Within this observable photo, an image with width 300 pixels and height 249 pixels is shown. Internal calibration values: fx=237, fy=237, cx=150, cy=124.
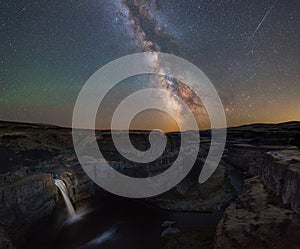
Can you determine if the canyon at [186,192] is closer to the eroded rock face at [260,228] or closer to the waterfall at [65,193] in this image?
the eroded rock face at [260,228]

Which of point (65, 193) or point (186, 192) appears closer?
point (65, 193)

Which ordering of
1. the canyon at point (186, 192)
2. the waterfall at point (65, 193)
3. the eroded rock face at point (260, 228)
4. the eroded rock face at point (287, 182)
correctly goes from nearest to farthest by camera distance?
the eroded rock face at point (260, 228) → the canyon at point (186, 192) → the eroded rock face at point (287, 182) → the waterfall at point (65, 193)

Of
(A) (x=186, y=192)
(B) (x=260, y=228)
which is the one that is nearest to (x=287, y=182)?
(B) (x=260, y=228)

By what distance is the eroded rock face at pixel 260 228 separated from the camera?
1378 centimetres

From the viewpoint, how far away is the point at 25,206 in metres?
26.9

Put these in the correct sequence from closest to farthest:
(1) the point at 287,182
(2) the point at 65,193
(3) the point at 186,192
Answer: (1) the point at 287,182, (2) the point at 65,193, (3) the point at 186,192

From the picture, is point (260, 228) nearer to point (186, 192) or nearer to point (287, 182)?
point (287, 182)

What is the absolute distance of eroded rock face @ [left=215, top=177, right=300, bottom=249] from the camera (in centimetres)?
1378

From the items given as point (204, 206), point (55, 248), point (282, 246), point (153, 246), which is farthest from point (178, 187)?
point (282, 246)

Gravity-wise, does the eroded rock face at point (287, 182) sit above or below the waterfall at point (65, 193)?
above

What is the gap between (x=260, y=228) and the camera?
50.3ft

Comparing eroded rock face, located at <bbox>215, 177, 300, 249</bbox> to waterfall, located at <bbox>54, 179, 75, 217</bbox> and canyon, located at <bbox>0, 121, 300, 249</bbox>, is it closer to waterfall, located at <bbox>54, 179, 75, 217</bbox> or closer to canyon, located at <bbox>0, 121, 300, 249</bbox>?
canyon, located at <bbox>0, 121, 300, 249</bbox>

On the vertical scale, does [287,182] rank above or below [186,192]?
above

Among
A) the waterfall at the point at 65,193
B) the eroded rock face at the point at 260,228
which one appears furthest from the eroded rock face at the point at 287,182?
the waterfall at the point at 65,193
